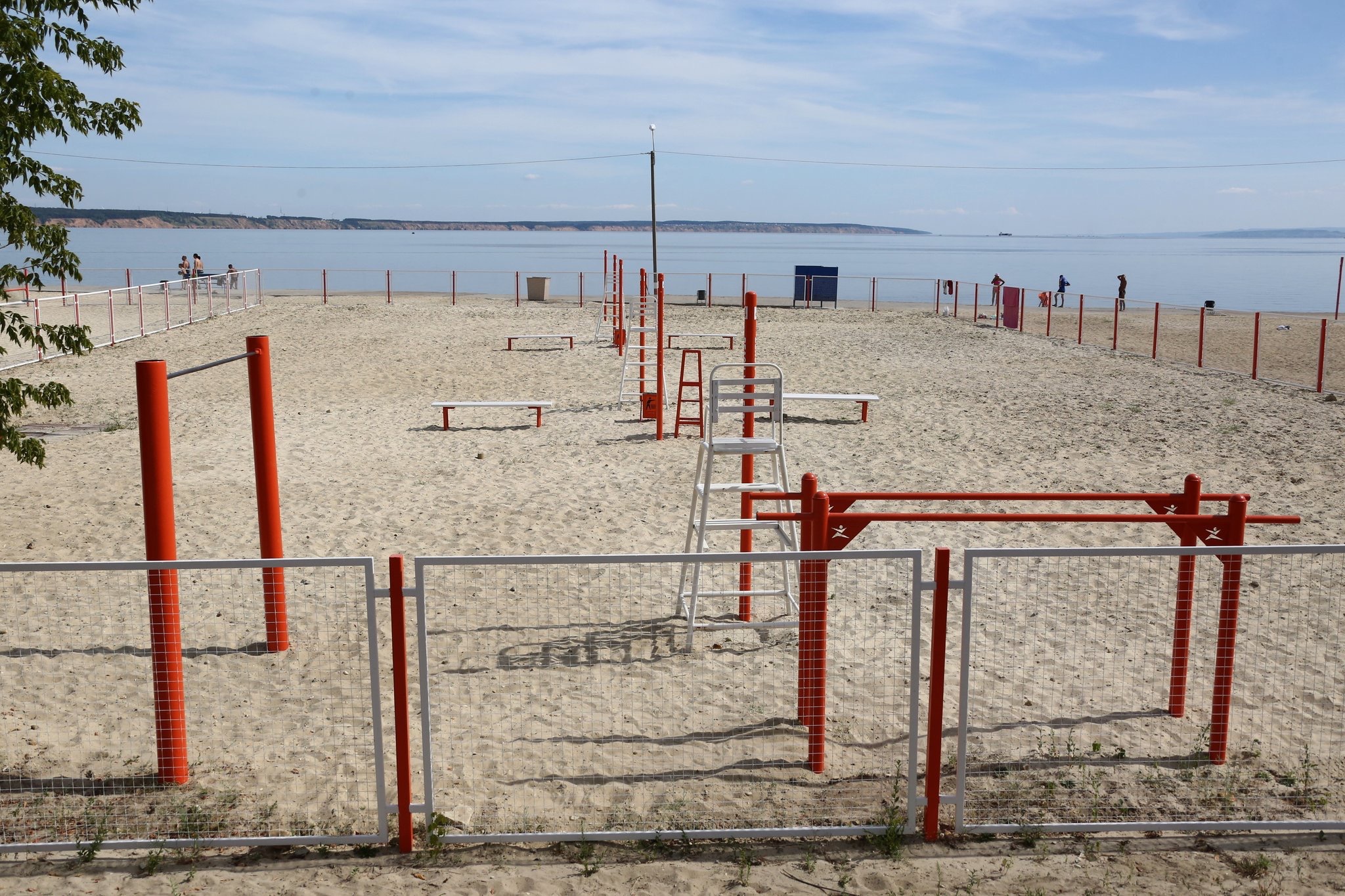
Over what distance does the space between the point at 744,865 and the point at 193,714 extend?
11.0 feet

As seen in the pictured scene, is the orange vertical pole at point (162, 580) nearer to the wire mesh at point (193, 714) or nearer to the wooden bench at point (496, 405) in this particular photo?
the wire mesh at point (193, 714)

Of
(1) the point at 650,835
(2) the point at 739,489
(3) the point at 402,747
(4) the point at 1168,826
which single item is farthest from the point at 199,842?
(4) the point at 1168,826

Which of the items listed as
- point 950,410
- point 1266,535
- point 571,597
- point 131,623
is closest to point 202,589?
point 131,623

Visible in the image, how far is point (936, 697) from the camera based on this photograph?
5.23 meters

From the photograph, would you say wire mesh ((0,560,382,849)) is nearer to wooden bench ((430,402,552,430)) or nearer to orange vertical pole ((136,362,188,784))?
orange vertical pole ((136,362,188,784))

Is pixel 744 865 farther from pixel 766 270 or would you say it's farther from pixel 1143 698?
pixel 766 270

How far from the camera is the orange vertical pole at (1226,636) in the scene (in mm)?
5879

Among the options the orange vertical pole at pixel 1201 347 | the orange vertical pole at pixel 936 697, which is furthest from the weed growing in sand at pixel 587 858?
the orange vertical pole at pixel 1201 347

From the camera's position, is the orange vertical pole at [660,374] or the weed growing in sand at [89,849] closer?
the weed growing in sand at [89,849]

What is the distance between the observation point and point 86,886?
4832mm

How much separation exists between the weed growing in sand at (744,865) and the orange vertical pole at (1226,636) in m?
2.56

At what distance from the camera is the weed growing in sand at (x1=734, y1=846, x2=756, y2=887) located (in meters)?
4.89

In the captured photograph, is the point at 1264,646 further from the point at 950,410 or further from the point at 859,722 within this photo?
the point at 950,410

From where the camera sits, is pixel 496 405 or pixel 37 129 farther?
pixel 496 405
